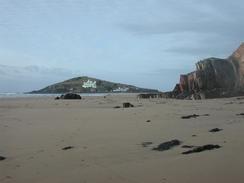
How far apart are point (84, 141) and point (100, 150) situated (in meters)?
1.01

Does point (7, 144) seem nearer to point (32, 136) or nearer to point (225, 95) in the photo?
point (32, 136)

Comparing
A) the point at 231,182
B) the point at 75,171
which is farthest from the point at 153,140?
the point at 231,182

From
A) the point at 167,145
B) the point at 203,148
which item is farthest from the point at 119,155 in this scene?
the point at 203,148

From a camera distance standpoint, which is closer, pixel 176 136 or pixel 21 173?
pixel 21 173

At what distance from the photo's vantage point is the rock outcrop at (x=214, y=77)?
27.5 metres

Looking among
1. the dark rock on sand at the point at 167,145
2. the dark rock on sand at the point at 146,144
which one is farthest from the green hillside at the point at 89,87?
the dark rock on sand at the point at 167,145

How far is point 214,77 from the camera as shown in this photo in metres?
27.9

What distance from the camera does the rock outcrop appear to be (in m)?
27.5

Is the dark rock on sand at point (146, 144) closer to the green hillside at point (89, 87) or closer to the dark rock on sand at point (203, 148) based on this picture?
the dark rock on sand at point (203, 148)

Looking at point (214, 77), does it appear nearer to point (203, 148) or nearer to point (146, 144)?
point (146, 144)

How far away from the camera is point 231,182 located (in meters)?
4.35

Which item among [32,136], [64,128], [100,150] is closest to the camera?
[100,150]

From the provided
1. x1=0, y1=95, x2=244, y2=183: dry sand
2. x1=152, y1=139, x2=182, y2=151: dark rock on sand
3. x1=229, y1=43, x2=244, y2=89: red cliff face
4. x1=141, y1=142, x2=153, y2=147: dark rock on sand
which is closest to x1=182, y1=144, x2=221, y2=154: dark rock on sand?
x1=0, y1=95, x2=244, y2=183: dry sand

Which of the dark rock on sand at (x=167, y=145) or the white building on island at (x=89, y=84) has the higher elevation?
the white building on island at (x=89, y=84)
